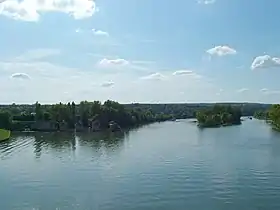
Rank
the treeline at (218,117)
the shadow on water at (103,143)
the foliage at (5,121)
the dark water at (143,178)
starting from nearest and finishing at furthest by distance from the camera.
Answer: the dark water at (143,178) → the shadow on water at (103,143) → the foliage at (5,121) → the treeline at (218,117)

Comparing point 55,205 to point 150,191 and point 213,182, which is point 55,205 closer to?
point 150,191

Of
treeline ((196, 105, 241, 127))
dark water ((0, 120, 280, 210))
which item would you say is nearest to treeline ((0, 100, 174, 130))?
treeline ((196, 105, 241, 127))

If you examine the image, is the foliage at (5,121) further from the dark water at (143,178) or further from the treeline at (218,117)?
the treeline at (218,117)

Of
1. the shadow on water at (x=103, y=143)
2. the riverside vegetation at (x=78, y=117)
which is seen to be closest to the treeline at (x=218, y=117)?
the riverside vegetation at (x=78, y=117)

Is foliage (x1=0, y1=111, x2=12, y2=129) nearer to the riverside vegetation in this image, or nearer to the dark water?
the riverside vegetation

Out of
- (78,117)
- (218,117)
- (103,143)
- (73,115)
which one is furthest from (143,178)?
(218,117)
